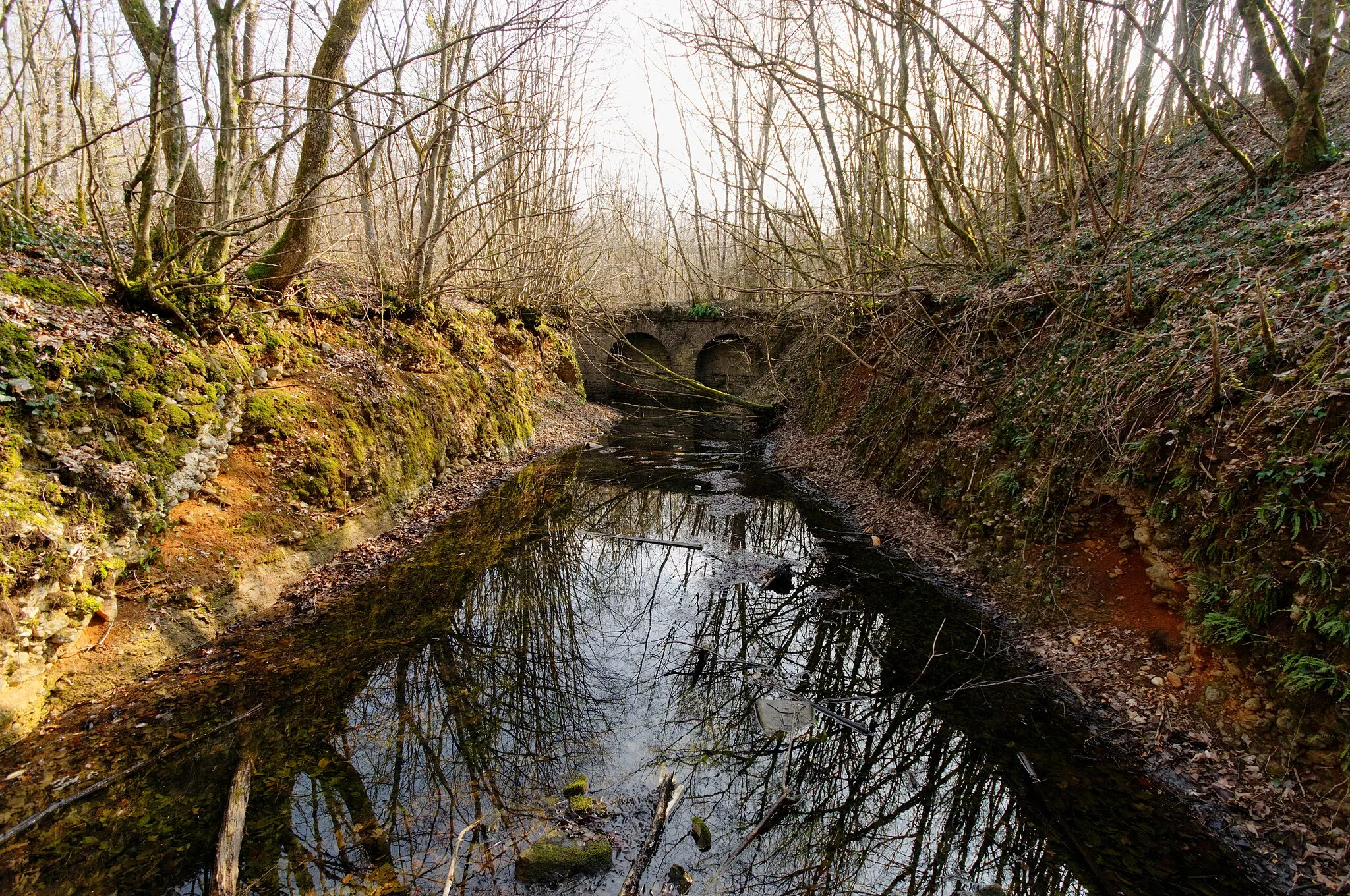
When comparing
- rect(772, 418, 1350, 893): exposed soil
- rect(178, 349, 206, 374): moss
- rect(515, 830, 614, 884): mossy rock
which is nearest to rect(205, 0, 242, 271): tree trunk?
rect(178, 349, 206, 374): moss

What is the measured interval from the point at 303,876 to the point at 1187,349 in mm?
6825

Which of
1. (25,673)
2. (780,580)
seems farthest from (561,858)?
(780,580)

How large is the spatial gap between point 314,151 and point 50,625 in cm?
582

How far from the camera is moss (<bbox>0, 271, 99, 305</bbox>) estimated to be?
4.49m

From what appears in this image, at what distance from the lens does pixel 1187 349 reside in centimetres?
486

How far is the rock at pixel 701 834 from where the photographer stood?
3190 mm

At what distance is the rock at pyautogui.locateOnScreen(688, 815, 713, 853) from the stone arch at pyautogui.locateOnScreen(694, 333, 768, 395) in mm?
19427

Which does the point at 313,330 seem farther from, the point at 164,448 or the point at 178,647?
the point at 178,647

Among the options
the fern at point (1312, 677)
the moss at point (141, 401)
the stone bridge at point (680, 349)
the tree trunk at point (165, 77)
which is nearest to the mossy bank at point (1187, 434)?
the fern at point (1312, 677)

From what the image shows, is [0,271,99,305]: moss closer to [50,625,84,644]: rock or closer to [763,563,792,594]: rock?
[50,625,84,644]: rock

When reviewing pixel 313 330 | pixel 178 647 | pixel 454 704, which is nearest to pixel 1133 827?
pixel 454 704

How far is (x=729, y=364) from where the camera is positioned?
24.2m

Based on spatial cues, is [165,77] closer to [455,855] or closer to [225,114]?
[225,114]

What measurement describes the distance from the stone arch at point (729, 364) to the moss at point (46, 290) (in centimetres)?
1870
